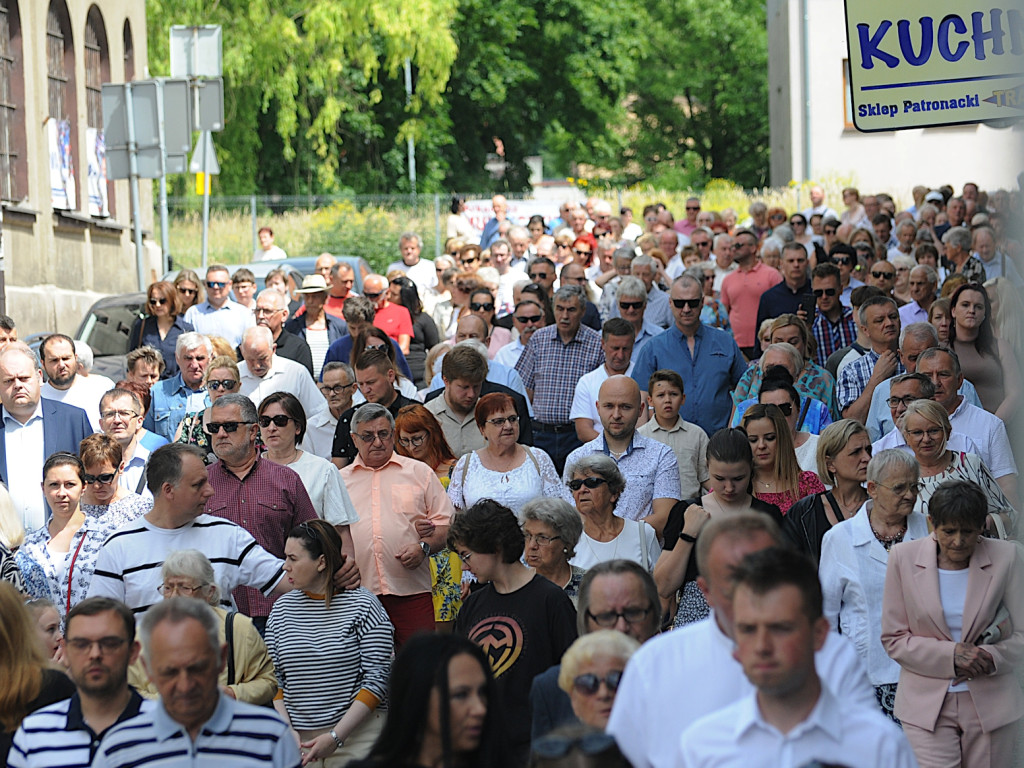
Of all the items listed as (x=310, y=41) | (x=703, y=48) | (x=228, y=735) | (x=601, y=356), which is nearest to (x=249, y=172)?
(x=310, y=41)

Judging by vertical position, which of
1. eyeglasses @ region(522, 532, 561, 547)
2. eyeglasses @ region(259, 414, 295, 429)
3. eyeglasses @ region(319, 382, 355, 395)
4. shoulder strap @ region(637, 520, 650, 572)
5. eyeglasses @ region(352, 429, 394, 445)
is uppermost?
eyeglasses @ region(319, 382, 355, 395)

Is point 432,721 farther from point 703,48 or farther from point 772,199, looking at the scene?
point 703,48

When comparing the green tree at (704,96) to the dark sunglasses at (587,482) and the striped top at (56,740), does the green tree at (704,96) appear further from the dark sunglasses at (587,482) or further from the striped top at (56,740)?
the striped top at (56,740)

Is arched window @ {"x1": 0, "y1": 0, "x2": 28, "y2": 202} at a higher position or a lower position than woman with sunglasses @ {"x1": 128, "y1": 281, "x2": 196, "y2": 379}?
higher

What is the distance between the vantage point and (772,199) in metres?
34.3

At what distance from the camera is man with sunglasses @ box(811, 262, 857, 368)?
12742 mm

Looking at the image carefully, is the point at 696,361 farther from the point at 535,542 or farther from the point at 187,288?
the point at 187,288

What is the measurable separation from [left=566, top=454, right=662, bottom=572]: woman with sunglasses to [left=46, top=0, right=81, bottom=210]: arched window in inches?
735

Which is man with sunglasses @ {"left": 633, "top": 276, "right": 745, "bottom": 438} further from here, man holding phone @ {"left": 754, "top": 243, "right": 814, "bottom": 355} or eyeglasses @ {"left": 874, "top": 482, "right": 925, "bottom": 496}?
eyeglasses @ {"left": 874, "top": 482, "right": 925, "bottom": 496}

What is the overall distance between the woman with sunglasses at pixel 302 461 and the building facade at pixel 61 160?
13.8 metres

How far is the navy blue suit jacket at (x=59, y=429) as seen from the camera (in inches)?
392

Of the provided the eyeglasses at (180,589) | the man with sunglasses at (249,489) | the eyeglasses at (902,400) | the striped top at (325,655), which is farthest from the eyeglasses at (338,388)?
the eyeglasses at (180,589)

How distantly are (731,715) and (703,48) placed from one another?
199 ft

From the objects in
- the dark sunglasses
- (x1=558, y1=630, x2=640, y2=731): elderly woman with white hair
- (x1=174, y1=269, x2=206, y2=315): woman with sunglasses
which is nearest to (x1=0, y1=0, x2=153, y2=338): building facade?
(x1=174, y1=269, x2=206, y2=315): woman with sunglasses
